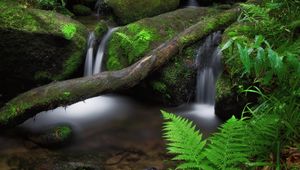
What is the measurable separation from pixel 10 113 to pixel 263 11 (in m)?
4.42

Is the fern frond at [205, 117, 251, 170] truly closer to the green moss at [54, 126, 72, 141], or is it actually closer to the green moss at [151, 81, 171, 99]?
the green moss at [54, 126, 72, 141]

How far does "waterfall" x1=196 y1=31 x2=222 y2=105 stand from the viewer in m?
7.02

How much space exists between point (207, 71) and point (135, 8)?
3.44 metres

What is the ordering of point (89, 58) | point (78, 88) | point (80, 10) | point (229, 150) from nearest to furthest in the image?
point (229, 150) < point (78, 88) < point (89, 58) < point (80, 10)

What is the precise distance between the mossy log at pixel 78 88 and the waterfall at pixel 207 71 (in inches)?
20.1

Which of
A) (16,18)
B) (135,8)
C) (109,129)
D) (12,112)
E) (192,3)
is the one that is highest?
(192,3)

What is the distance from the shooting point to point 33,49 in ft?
23.8

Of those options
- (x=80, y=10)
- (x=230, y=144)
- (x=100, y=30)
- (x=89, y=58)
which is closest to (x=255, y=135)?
(x=230, y=144)

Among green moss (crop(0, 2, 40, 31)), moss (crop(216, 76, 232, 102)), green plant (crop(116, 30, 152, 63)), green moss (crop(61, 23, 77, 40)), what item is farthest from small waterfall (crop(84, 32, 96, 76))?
moss (crop(216, 76, 232, 102))

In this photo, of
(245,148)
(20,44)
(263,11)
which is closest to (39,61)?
(20,44)

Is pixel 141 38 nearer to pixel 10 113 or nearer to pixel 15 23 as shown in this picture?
pixel 15 23

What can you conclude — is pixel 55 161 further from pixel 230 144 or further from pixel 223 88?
pixel 230 144

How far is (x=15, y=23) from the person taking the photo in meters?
7.14

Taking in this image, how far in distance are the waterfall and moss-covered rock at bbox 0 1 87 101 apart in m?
2.54
